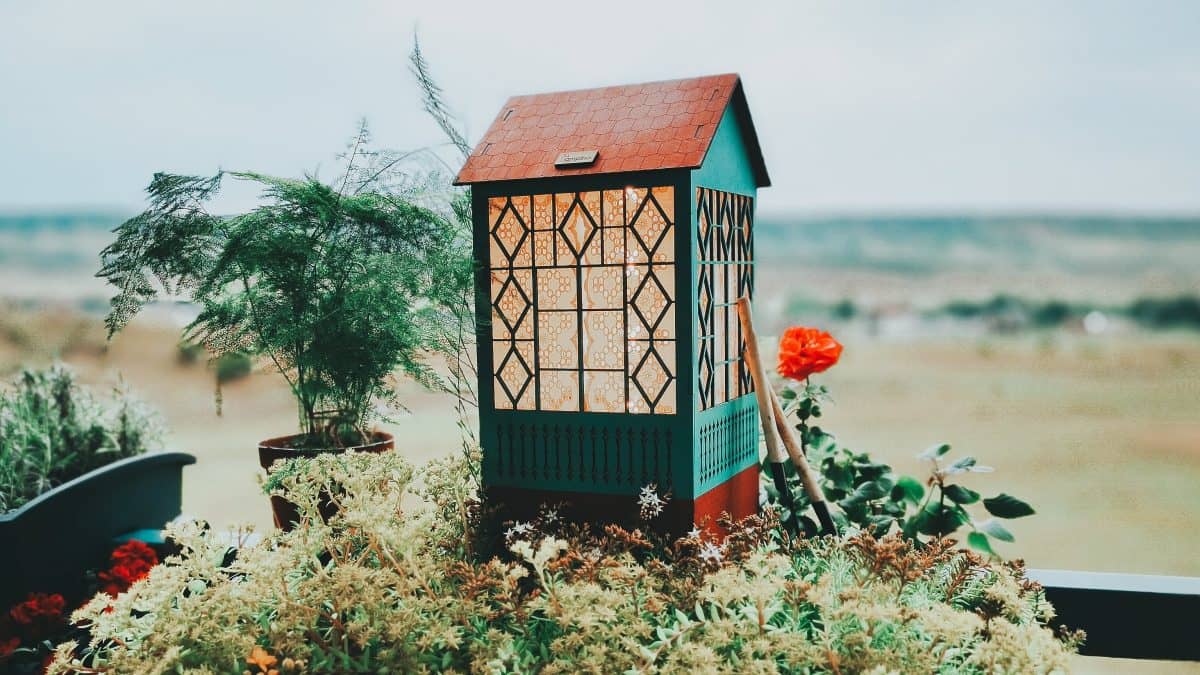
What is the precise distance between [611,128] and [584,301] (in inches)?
19.7

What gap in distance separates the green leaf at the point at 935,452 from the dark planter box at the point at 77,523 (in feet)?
10.4

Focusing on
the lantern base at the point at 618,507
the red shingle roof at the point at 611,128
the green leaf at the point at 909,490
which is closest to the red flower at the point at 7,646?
the lantern base at the point at 618,507

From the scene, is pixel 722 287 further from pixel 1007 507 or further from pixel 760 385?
pixel 1007 507

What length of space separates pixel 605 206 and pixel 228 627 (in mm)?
1424

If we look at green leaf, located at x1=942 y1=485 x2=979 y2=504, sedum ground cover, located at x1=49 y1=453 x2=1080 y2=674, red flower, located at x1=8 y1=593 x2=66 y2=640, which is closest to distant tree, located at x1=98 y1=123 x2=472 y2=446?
sedum ground cover, located at x1=49 y1=453 x2=1080 y2=674

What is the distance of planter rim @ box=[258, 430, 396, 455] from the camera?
2836mm

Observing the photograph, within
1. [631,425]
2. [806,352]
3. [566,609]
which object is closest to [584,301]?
[631,425]

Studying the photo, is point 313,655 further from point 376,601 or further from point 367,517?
point 367,517

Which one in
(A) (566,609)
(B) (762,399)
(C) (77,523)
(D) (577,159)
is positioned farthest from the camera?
(C) (77,523)

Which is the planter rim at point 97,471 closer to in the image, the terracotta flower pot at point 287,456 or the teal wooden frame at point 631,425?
the terracotta flower pot at point 287,456

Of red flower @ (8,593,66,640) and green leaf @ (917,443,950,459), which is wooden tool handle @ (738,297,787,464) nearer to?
green leaf @ (917,443,950,459)

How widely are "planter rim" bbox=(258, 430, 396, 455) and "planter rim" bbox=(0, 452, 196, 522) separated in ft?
3.65

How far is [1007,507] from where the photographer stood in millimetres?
2977

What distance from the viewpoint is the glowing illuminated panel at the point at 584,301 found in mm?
2441
